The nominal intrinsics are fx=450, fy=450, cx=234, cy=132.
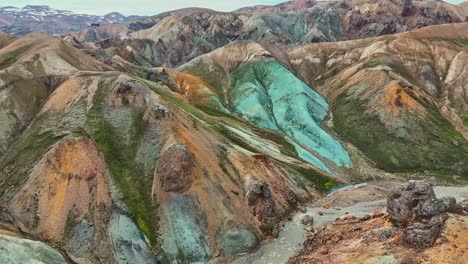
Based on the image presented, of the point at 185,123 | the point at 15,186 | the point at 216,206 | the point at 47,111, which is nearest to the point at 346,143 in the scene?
the point at 185,123

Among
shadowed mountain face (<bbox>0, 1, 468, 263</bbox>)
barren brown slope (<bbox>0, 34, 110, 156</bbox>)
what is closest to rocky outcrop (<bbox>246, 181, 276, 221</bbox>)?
shadowed mountain face (<bbox>0, 1, 468, 263</bbox>)

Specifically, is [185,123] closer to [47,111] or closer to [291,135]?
[47,111]

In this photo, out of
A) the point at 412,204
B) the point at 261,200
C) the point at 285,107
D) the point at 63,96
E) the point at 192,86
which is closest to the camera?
the point at 412,204

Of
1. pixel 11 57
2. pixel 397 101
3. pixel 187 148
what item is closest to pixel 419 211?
pixel 187 148

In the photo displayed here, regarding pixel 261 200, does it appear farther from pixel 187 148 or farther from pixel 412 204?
pixel 412 204

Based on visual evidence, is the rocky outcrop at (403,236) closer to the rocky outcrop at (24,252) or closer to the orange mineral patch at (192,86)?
the rocky outcrop at (24,252)

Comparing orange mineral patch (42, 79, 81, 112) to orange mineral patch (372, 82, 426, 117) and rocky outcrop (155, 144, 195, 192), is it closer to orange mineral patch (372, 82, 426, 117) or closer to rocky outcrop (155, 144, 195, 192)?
rocky outcrop (155, 144, 195, 192)
